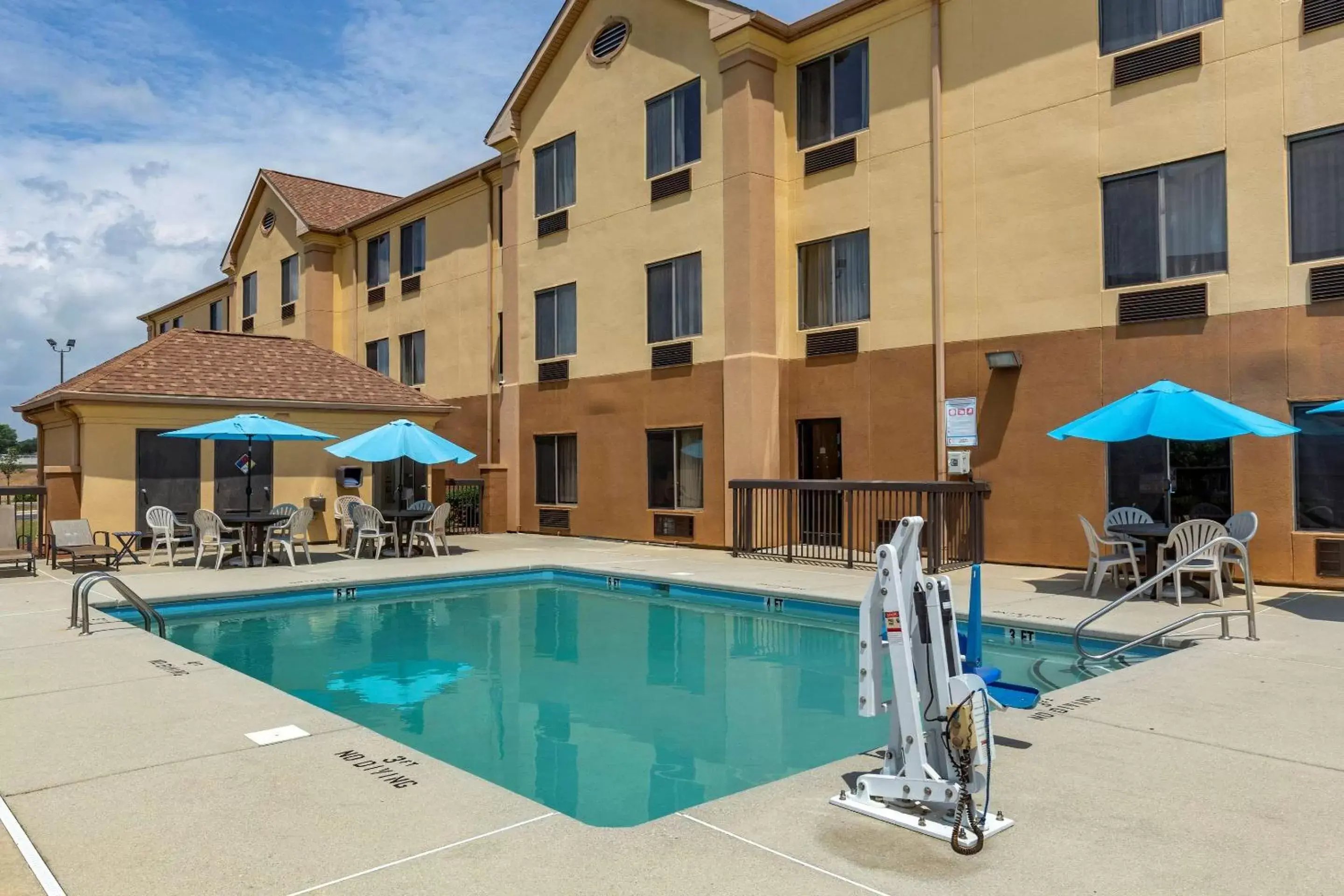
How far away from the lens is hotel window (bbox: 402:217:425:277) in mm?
25344

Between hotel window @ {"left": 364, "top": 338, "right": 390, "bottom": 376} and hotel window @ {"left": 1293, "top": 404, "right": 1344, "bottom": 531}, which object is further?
hotel window @ {"left": 364, "top": 338, "right": 390, "bottom": 376}

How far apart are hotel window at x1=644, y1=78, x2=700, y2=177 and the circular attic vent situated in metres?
1.58

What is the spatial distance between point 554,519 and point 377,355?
9.62 meters

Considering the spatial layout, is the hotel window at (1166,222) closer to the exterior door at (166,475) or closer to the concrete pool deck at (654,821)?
the concrete pool deck at (654,821)

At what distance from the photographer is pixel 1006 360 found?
13828mm

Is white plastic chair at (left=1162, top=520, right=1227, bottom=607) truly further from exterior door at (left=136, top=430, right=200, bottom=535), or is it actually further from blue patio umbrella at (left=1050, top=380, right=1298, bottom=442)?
exterior door at (left=136, top=430, right=200, bottom=535)

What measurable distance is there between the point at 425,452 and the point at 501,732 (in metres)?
9.19

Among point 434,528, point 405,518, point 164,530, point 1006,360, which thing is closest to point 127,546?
point 164,530

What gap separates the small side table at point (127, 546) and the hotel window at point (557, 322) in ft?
28.0

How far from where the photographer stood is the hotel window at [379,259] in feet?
87.7

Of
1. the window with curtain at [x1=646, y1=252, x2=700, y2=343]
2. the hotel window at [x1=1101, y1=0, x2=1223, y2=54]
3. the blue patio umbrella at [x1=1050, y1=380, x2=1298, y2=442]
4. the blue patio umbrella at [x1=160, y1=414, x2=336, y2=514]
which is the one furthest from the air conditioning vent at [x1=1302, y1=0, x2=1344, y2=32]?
the blue patio umbrella at [x1=160, y1=414, x2=336, y2=514]

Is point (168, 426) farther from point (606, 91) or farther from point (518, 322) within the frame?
point (606, 91)

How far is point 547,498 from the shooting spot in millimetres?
21109

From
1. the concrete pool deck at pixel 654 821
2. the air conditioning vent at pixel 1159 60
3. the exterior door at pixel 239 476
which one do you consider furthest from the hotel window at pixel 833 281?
the exterior door at pixel 239 476
